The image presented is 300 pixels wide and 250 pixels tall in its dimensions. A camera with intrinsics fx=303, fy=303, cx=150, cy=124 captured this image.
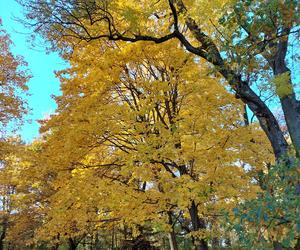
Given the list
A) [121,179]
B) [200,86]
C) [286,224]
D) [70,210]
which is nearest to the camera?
[286,224]

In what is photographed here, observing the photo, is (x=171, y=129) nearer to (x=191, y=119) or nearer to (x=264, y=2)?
(x=191, y=119)

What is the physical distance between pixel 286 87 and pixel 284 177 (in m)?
1.99

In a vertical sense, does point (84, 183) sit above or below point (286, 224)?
above

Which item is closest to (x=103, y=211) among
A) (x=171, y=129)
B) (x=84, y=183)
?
(x=84, y=183)

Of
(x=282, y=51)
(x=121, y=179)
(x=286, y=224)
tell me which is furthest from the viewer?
(x=121, y=179)

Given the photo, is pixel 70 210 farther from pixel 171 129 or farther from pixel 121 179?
pixel 171 129

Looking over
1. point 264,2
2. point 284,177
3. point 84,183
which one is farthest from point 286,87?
point 84,183

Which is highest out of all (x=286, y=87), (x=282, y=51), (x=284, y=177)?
(x=282, y=51)

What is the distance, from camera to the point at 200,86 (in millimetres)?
6594

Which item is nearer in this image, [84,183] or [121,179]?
[84,183]

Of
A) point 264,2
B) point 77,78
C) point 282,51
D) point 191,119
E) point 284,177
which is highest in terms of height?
point 77,78

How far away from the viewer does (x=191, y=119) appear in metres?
6.48

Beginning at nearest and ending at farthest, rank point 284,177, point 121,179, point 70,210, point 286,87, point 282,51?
point 284,177 → point 286,87 → point 282,51 → point 70,210 → point 121,179

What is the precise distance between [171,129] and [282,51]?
9.08 feet
